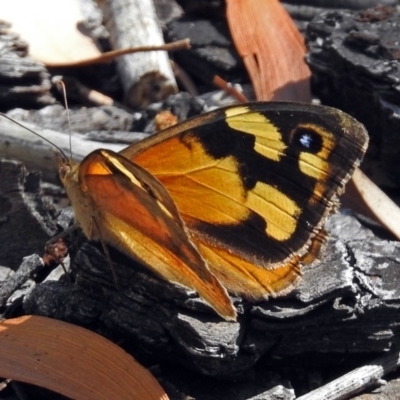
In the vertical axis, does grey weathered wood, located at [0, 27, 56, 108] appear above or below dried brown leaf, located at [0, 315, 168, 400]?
above

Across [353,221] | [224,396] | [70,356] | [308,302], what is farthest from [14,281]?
[353,221]

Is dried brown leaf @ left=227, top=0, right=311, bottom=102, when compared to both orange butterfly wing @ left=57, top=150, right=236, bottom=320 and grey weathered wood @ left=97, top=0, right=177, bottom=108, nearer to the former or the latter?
grey weathered wood @ left=97, top=0, right=177, bottom=108

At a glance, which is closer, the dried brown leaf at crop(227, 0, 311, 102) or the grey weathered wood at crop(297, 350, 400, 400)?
the grey weathered wood at crop(297, 350, 400, 400)

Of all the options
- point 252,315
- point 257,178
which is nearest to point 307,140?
point 257,178

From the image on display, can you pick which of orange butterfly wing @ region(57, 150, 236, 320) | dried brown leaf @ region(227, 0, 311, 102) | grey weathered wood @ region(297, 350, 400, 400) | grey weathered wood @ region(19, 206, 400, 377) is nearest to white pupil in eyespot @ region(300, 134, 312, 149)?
grey weathered wood @ region(19, 206, 400, 377)

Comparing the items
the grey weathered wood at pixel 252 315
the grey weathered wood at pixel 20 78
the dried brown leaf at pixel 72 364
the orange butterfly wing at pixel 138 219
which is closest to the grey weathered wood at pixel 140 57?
the grey weathered wood at pixel 20 78

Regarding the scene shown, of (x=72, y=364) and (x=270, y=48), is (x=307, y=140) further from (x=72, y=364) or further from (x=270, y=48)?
(x=270, y=48)

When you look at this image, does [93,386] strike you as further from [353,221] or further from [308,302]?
[353,221]

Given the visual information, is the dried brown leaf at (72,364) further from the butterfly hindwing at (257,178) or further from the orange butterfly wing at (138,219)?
the butterfly hindwing at (257,178)
